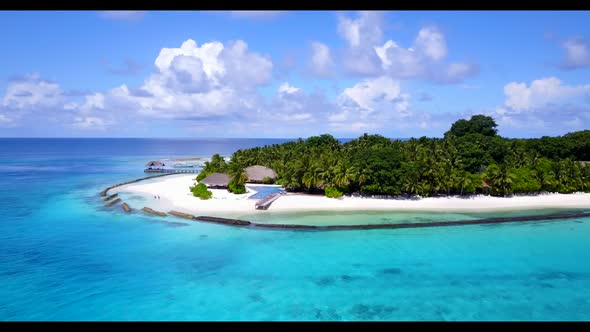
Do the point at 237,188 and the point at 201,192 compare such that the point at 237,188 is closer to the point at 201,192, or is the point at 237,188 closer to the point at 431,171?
the point at 201,192

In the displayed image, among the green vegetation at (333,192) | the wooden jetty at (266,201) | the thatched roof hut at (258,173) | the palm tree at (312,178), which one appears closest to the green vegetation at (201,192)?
the wooden jetty at (266,201)

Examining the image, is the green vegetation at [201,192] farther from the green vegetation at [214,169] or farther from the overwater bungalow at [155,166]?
the overwater bungalow at [155,166]

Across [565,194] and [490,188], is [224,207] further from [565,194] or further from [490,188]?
[565,194]

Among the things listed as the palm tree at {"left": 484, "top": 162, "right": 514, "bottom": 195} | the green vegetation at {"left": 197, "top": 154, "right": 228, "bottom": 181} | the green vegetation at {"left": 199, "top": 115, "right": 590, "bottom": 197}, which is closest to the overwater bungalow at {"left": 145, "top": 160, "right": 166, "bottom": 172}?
the green vegetation at {"left": 197, "top": 154, "right": 228, "bottom": 181}

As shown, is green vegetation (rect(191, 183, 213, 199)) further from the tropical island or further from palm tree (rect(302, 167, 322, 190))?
palm tree (rect(302, 167, 322, 190))

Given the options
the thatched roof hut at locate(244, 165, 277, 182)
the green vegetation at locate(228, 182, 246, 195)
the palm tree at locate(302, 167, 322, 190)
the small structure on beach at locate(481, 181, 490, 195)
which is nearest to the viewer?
the palm tree at locate(302, 167, 322, 190)

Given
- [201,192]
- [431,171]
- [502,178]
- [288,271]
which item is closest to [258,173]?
[201,192]
